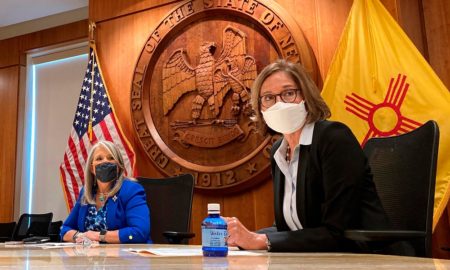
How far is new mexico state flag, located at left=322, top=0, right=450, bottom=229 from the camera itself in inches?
105

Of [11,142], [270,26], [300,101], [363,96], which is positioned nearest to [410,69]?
[363,96]

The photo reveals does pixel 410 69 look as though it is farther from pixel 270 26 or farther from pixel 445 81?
pixel 270 26

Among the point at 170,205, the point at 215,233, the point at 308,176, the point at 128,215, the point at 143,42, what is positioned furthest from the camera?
the point at 143,42

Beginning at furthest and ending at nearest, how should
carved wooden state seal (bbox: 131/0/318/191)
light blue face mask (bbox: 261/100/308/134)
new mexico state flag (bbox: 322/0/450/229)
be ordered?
carved wooden state seal (bbox: 131/0/318/191)
new mexico state flag (bbox: 322/0/450/229)
light blue face mask (bbox: 261/100/308/134)

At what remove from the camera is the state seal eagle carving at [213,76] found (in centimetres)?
351

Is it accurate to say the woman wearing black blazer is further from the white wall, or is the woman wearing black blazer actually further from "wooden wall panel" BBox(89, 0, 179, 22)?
the white wall

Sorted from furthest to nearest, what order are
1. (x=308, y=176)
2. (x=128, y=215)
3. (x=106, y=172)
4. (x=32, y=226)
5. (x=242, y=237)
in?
1. (x=32, y=226)
2. (x=106, y=172)
3. (x=128, y=215)
4. (x=308, y=176)
5. (x=242, y=237)

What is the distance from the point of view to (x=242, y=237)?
1.39 m

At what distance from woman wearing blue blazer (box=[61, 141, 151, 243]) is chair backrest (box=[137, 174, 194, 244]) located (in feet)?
0.68

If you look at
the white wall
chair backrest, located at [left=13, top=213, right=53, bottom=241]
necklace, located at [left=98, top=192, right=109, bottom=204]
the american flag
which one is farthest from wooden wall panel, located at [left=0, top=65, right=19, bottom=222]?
necklace, located at [left=98, top=192, right=109, bottom=204]

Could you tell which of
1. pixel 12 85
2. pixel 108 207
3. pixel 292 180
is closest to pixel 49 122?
pixel 12 85

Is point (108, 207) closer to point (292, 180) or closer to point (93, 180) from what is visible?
point (93, 180)

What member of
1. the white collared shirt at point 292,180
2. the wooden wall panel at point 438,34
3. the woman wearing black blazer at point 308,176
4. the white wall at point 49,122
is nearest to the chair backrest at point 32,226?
the white wall at point 49,122

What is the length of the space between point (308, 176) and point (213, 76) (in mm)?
2168
